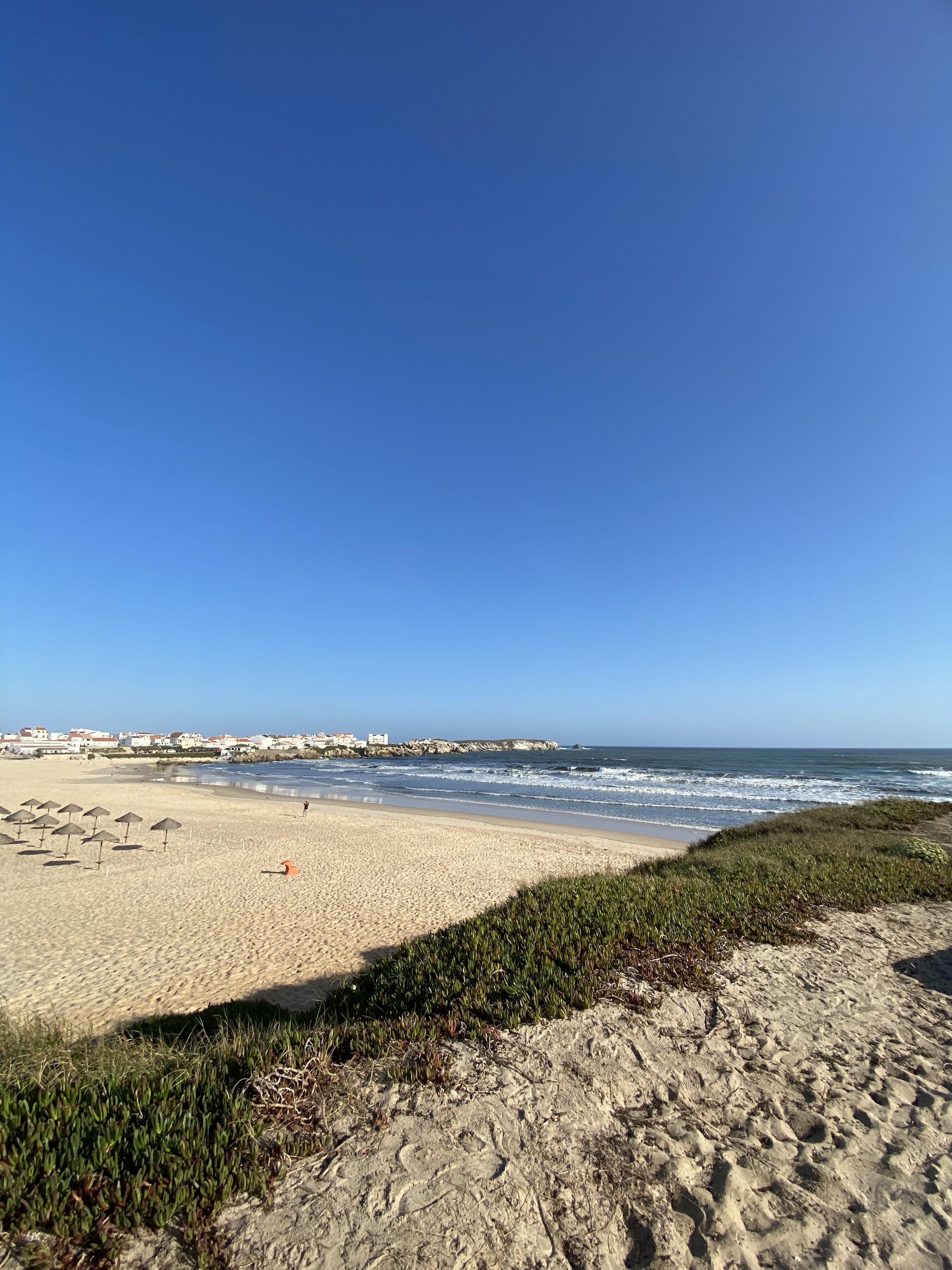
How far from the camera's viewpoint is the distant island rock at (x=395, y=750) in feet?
320

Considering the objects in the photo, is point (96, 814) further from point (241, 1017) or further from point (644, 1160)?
point (644, 1160)

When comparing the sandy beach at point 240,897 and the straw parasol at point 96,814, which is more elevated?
the straw parasol at point 96,814

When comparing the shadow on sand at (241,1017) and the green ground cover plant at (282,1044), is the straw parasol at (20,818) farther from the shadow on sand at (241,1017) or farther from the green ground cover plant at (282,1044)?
the green ground cover plant at (282,1044)

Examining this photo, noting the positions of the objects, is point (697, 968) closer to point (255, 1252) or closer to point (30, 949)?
point (255, 1252)

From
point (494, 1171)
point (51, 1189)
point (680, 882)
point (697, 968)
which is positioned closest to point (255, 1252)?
point (51, 1189)

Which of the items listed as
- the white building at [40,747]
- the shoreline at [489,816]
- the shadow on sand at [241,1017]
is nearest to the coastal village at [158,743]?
the white building at [40,747]

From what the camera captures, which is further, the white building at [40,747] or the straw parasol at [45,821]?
the white building at [40,747]

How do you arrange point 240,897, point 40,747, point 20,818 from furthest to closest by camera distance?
point 40,747 → point 20,818 → point 240,897

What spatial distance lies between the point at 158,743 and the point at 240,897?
134 meters

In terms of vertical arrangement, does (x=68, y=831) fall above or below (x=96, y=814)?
below

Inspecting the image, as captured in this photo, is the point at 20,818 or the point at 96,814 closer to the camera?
the point at 20,818

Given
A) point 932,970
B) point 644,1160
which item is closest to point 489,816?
point 932,970

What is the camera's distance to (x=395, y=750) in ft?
422

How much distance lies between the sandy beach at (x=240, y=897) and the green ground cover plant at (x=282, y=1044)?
2577 millimetres
